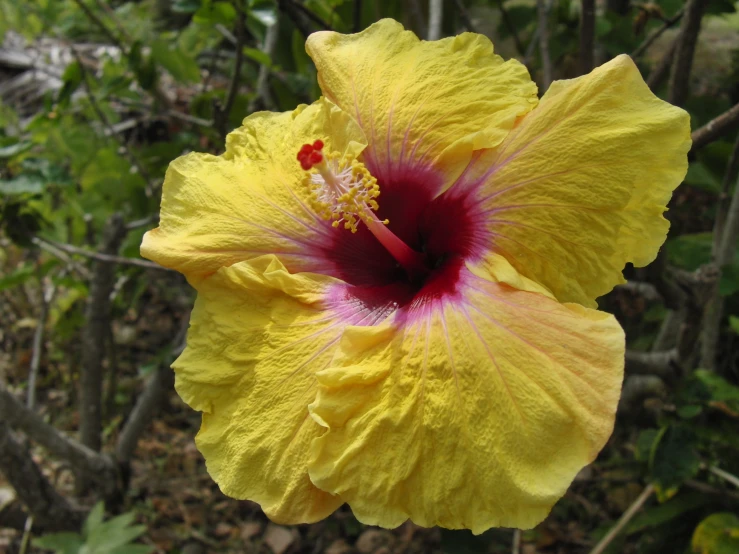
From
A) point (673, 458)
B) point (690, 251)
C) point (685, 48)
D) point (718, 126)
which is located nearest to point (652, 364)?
point (673, 458)

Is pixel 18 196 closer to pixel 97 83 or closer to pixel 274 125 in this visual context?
pixel 97 83

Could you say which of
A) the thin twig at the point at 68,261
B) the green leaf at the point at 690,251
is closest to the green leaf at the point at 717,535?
the green leaf at the point at 690,251

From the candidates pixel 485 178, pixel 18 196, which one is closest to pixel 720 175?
pixel 485 178

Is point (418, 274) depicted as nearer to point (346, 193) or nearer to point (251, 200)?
point (346, 193)

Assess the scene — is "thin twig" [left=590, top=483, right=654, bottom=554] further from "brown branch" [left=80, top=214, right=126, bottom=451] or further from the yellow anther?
"brown branch" [left=80, top=214, right=126, bottom=451]

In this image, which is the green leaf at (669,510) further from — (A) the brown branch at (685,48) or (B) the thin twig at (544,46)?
(B) the thin twig at (544,46)
